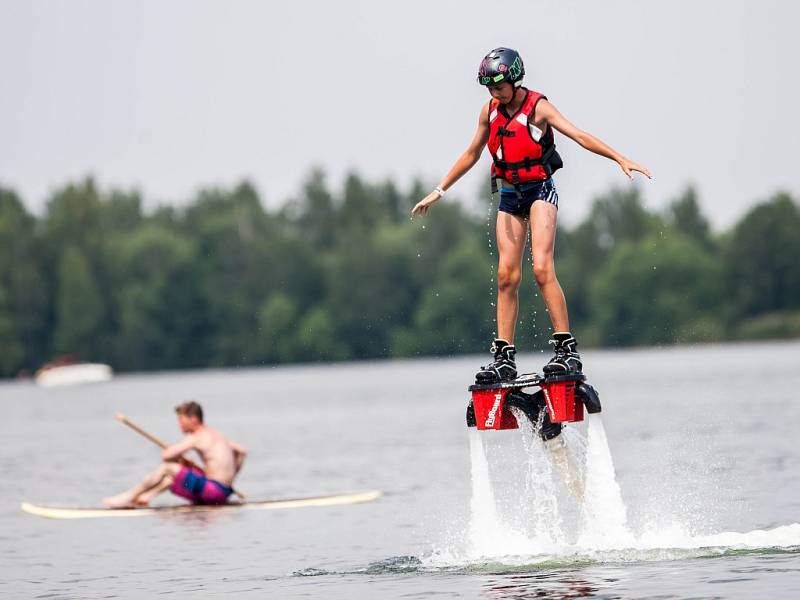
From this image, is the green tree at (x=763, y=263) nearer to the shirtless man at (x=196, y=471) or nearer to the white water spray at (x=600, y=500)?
the shirtless man at (x=196, y=471)

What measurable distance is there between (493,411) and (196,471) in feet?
40.0

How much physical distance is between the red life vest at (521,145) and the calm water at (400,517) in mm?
4105

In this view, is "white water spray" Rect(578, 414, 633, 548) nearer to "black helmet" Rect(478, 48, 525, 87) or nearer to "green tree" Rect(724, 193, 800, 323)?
"black helmet" Rect(478, 48, 525, 87)

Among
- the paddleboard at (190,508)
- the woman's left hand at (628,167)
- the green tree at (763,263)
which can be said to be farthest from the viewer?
the green tree at (763,263)

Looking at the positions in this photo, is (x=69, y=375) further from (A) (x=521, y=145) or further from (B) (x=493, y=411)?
(A) (x=521, y=145)

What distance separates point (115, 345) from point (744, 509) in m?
128

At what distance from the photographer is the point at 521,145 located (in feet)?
57.5

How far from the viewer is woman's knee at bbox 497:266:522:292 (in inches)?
697

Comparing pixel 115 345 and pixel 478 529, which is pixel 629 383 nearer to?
pixel 478 529

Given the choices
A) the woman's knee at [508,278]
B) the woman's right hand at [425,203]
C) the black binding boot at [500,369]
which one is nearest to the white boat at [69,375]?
the woman's right hand at [425,203]

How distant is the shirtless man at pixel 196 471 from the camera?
28.3 metres

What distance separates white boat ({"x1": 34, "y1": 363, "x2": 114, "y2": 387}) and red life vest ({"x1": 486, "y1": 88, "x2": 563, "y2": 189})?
121216 mm

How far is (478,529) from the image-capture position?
21672mm

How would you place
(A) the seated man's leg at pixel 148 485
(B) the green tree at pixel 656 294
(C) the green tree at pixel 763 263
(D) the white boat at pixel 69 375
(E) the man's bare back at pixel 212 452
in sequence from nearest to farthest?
1. (E) the man's bare back at pixel 212 452
2. (A) the seated man's leg at pixel 148 485
3. (D) the white boat at pixel 69 375
4. (B) the green tree at pixel 656 294
5. (C) the green tree at pixel 763 263
